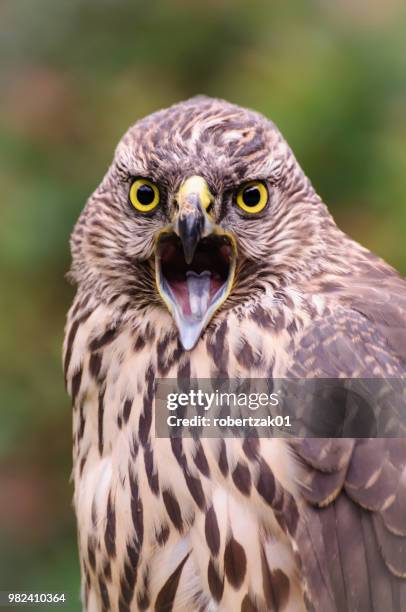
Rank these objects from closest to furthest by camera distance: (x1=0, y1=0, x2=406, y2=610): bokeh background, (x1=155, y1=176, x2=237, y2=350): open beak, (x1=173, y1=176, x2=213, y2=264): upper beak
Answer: (x1=173, y1=176, x2=213, y2=264): upper beak < (x1=155, y1=176, x2=237, y2=350): open beak < (x1=0, y1=0, x2=406, y2=610): bokeh background

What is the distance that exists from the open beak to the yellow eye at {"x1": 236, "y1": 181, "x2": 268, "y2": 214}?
86 mm

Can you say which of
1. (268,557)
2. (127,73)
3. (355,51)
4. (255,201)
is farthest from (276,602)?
(127,73)

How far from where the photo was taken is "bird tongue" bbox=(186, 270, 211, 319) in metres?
2.26

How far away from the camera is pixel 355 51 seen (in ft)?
12.2

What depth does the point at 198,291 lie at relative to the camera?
7.48 feet

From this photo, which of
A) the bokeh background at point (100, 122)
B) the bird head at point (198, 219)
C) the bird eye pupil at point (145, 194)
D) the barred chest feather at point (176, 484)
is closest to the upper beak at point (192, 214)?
the bird head at point (198, 219)

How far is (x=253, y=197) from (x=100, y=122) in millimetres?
1784

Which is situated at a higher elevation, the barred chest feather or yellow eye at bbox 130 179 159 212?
yellow eye at bbox 130 179 159 212

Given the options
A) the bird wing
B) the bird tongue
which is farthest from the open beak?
the bird wing

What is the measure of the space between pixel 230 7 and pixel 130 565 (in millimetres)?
2432

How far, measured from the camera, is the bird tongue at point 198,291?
2.26 meters

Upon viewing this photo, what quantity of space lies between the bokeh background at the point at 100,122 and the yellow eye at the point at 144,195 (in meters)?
1.34

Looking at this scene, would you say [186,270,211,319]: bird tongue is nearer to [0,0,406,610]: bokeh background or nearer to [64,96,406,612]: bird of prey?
[64,96,406,612]: bird of prey

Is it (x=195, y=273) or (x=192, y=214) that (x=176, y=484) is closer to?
(x=195, y=273)
